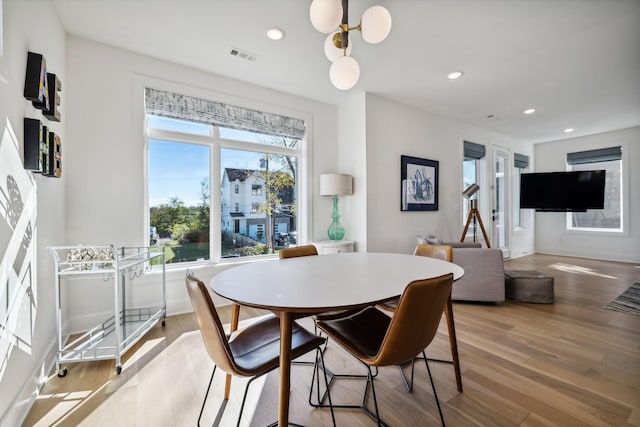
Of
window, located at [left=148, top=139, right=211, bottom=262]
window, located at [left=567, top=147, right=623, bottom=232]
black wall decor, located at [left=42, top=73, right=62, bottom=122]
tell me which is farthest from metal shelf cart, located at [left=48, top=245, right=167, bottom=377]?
window, located at [left=567, top=147, right=623, bottom=232]

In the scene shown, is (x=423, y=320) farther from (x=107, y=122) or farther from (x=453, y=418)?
(x=107, y=122)

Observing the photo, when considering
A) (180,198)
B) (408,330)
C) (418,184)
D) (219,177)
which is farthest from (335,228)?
(408,330)

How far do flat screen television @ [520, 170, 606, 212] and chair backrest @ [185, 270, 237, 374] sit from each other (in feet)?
22.5

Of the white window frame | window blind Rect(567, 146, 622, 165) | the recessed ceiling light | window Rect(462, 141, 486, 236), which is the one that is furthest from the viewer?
window blind Rect(567, 146, 622, 165)

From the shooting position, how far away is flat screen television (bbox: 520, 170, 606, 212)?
5.35 metres

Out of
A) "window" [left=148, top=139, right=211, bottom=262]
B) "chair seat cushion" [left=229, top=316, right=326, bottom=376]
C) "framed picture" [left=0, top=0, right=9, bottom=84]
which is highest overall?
"framed picture" [left=0, top=0, right=9, bottom=84]

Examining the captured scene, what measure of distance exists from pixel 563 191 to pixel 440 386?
19.5ft

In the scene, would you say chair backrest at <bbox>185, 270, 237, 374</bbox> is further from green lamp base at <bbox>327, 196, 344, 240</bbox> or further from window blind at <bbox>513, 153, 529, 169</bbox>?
window blind at <bbox>513, 153, 529, 169</bbox>

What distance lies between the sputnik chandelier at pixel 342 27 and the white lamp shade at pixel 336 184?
197cm

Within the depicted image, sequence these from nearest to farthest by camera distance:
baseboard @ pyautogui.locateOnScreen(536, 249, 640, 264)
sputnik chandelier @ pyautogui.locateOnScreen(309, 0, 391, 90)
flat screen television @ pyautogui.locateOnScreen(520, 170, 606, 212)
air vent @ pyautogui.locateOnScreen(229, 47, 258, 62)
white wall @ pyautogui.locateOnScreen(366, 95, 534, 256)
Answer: sputnik chandelier @ pyautogui.locateOnScreen(309, 0, 391, 90)
air vent @ pyautogui.locateOnScreen(229, 47, 258, 62)
white wall @ pyautogui.locateOnScreen(366, 95, 534, 256)
flat screen television @ pyautogui.locateOnScreen(520, 170, 606, 212)
baseboard @ pyautogui.locateOnScreen(536, 249, 640, 264)

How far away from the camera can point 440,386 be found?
172 cm

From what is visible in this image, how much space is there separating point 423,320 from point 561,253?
7.41m

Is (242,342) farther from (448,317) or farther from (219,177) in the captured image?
(219,177)

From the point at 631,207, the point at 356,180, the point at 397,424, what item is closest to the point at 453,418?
the point at 397,424
